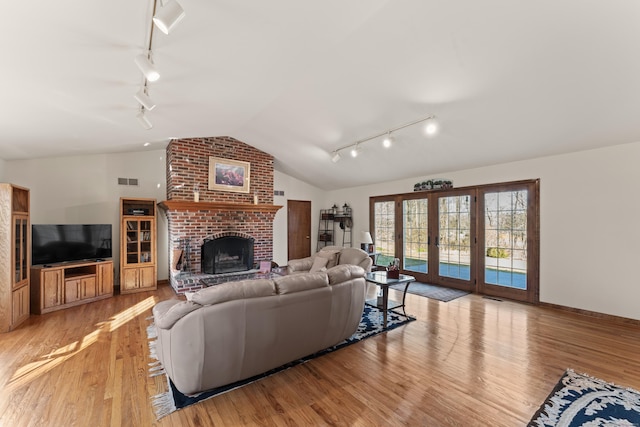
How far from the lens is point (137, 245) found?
530 centimetres

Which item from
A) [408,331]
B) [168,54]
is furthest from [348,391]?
[168,54]

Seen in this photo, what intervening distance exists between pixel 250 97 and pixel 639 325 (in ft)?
19.8

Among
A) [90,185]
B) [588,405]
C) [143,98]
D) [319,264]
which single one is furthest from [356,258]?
[90,185]

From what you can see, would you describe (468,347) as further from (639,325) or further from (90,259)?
(90,259)

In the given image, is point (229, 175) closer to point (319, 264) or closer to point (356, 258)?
point (319, 264)

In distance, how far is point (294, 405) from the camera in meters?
2.06

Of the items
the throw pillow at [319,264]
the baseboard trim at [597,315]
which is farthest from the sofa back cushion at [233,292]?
the baseboard trim at [597,315]

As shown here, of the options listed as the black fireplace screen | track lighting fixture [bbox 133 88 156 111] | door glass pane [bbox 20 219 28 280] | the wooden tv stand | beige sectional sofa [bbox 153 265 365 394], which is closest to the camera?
beige sectional sofa [bbox 153 265 365 394]

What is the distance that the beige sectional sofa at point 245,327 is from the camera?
2027 millimetres

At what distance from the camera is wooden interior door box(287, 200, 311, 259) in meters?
8.09

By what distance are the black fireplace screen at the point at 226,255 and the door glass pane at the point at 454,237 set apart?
4342 millimetres

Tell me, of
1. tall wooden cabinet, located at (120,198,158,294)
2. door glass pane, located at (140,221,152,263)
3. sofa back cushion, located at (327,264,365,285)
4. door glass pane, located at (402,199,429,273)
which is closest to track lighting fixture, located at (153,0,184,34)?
sofa back cushion, located at (327,264,365,285)

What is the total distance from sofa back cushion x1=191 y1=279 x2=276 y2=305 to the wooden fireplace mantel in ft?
12.4

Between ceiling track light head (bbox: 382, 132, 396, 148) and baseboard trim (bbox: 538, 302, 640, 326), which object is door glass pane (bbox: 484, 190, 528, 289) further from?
ceiling track light head (bbox: 382, 132, 396, 148)
